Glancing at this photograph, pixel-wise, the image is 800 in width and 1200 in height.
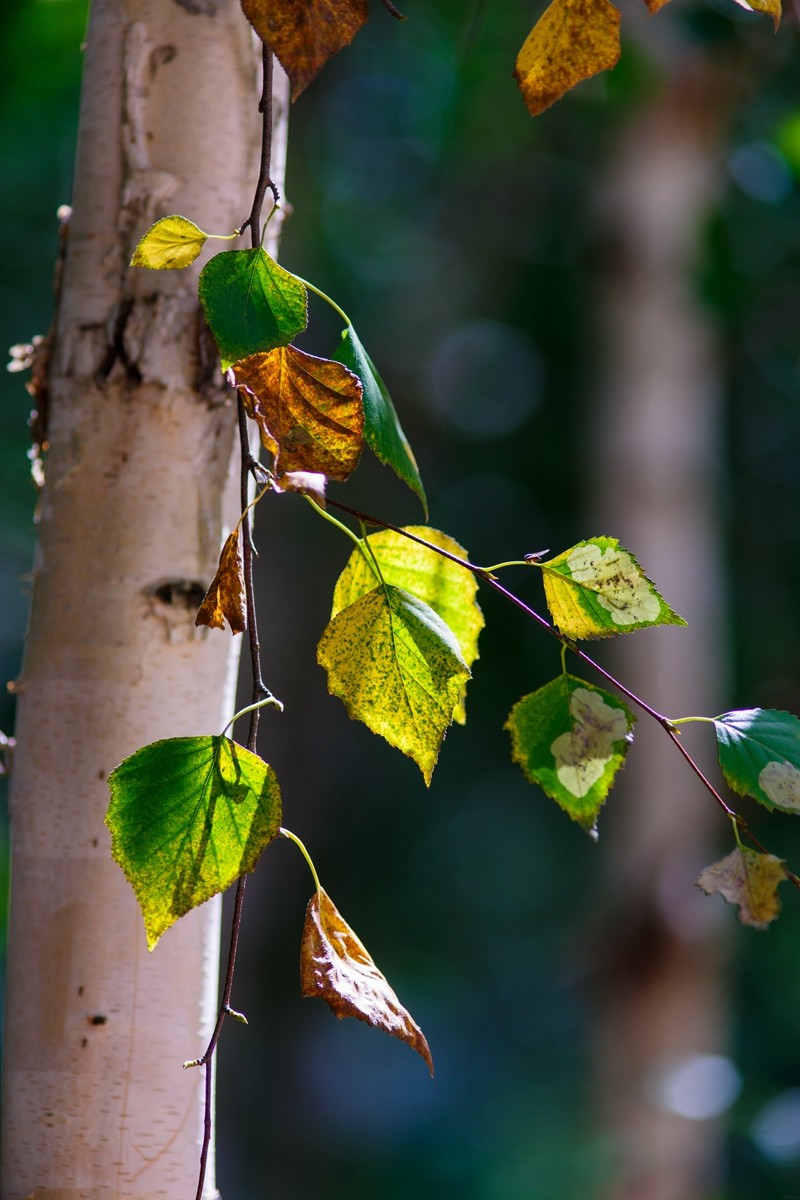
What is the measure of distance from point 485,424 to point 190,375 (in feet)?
8.23

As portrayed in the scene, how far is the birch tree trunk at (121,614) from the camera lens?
14.4 inches

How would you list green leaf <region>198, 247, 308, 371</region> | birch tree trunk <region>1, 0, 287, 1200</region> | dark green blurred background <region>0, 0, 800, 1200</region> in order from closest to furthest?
green leaf <region>198, 247, 308, 371</region>
birch tree trunk <region>1, 0, 287, 1200</region>
dark green blurred background <region>0, 0, 800, 1200</region>

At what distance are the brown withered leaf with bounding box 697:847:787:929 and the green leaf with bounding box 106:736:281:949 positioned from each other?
0.44ft

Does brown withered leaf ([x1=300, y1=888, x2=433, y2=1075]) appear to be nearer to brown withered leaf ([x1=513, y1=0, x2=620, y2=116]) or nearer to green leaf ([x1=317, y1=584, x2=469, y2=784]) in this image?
green leaf ([x1=317, y1=584, x2=469, y2=784])

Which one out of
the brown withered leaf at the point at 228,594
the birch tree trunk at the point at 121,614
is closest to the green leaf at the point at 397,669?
the brown withered leaf at the point at 228,594

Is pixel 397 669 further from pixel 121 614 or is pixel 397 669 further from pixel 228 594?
pixel 121 614

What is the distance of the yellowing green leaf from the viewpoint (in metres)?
0.28

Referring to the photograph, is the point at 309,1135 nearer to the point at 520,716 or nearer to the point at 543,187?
the point at 543,187

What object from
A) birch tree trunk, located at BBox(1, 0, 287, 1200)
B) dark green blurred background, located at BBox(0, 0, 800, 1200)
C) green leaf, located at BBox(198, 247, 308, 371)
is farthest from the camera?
dark green blurred background, located at BBox(0, 0, 800, 1200)

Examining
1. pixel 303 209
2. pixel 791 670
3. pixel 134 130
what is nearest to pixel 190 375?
pixel 134 130

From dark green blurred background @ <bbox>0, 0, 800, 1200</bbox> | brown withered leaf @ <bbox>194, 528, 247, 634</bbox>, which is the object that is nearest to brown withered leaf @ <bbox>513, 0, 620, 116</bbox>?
brown withered leaf @ <bbox>194, 528, 247, 634</bbox>

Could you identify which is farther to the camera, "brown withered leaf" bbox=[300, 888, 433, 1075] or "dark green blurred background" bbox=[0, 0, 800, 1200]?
"dark green blurred background" bbox=[0, 0, 800, 1200]

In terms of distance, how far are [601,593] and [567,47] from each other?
0.18 m

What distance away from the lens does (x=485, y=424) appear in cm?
284
